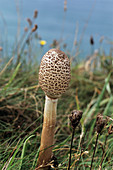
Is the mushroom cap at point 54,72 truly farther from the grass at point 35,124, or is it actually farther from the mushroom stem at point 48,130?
the grass at point 35,124

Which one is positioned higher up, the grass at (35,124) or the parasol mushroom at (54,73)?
the parasol mushroom at (54,73)

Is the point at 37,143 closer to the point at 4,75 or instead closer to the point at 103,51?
the point at 4,75

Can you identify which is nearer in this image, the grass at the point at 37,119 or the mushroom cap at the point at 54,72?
the mushroom cap at the point at 54,72

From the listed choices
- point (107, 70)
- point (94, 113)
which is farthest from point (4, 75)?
point (107, 70)

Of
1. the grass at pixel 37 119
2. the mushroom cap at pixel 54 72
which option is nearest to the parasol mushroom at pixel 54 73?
the mushroom cap at pixel 54 72

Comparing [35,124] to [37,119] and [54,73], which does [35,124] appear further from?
[54,73]

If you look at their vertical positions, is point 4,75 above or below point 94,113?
above
